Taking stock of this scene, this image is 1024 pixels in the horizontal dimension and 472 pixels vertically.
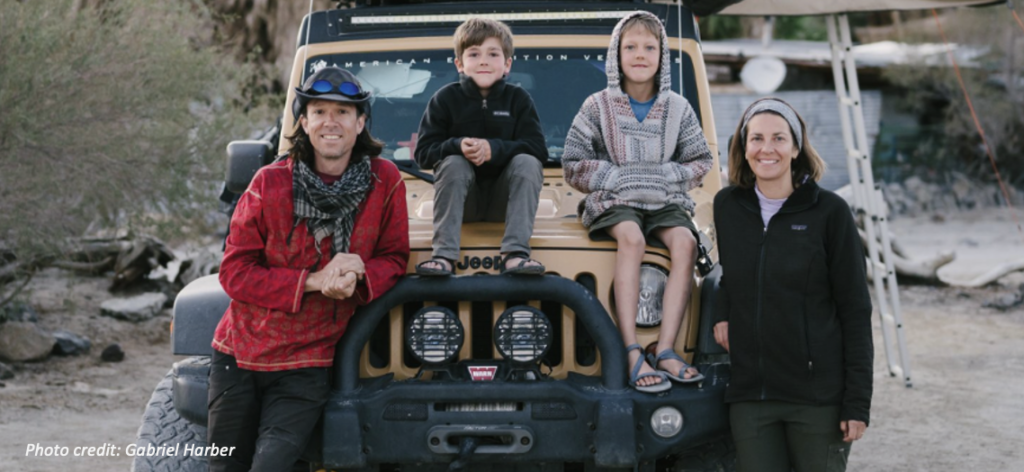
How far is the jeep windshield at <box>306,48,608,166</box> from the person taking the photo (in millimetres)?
5617

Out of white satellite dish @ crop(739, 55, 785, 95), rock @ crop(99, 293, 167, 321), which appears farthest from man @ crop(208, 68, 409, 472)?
white satellite dish @ crop(739, 55, 785, 95)

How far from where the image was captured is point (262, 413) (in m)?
4.18

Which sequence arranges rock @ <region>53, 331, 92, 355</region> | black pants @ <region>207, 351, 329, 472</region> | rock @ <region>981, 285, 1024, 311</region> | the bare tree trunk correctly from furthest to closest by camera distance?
the bare tree trunk, rock @ <region>981, 285, 1024, 311</region>, rock @ <region>53, 331, 92, 355</region>, black pants @ <region>207, 351, 329, 472</region>

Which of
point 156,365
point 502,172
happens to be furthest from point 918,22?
point 502,172

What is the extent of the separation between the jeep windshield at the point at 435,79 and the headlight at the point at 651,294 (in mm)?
1289

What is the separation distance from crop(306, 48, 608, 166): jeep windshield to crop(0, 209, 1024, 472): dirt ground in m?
2.39

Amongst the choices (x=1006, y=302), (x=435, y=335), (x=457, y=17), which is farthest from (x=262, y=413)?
(x=1006, y=302)

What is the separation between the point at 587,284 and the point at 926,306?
9056mm

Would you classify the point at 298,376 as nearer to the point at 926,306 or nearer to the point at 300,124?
the point at 300,124

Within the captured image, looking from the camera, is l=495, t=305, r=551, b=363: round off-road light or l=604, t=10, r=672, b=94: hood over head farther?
l=604, t=10, r=672, b=94: hood over head

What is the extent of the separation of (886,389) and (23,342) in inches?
240

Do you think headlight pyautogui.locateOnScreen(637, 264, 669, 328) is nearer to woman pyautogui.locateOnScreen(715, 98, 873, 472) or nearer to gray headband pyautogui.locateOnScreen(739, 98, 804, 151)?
woman pyautogui.locateOnScreen(715, 98, 873, 472)

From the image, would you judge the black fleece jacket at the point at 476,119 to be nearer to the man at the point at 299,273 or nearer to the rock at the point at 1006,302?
the man at the point at 299,273

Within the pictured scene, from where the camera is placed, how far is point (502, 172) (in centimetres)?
466
